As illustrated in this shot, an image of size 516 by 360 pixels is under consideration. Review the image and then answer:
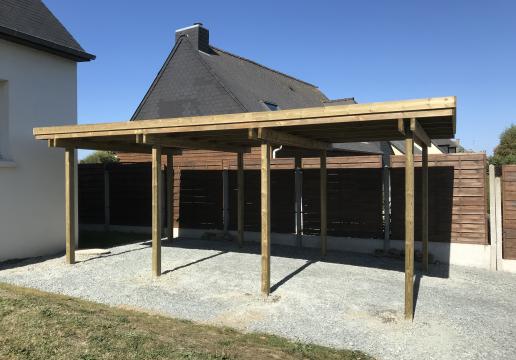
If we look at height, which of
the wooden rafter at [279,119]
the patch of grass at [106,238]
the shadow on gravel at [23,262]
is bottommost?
the shadow on gravel at [23,262]

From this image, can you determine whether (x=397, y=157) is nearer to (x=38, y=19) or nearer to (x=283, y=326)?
(x=283, y=326)

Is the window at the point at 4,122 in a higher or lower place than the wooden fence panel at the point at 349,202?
higher

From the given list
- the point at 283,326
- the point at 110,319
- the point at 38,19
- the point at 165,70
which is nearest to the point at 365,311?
the point at 283,326

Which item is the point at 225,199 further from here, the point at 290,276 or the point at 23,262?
the point at 23,262

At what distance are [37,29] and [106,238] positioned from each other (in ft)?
19.2

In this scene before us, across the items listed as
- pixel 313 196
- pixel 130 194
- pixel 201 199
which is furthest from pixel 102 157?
pixel 313 196

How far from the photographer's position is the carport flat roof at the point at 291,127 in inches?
221

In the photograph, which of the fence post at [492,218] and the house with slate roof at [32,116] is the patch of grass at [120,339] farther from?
the fence post at [492,218]

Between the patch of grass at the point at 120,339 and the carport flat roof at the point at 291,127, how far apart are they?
3029mm

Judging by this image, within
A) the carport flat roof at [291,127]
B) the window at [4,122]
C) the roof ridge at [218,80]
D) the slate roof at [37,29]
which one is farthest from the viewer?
the roof ridge at [218,80]

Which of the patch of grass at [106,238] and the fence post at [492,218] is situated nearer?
the fence post at [492,218]

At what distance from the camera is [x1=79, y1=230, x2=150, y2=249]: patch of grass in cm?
1126

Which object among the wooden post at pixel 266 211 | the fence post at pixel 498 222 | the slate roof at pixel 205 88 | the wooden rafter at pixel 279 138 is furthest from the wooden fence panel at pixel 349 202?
Answer: the slate roof at pixel 205 88

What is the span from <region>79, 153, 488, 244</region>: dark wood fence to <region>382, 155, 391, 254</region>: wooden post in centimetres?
10
